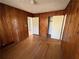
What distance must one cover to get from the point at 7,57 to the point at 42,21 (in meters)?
3.81

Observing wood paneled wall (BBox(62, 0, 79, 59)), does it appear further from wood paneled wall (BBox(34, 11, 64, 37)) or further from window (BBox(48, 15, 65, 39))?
wood paneled wall (BBox(34, 11, 64, 37))

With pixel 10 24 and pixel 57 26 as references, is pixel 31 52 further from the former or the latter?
pixel 57 26

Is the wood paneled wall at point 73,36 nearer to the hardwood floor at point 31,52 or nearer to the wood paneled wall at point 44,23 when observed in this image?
the hardwood floor at point 31,52

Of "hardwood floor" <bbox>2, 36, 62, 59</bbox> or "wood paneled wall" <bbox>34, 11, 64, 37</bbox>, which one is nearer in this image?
"hardwood floor" <bbox>2, 36, 62, 59</bbox>

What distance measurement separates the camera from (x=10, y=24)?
11.5 ft

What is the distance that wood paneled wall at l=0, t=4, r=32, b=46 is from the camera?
3089 mm

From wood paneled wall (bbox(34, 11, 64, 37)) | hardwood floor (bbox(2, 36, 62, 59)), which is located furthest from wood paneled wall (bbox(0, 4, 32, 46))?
wood paneled wall (bbox(34, 11, 64, 37))

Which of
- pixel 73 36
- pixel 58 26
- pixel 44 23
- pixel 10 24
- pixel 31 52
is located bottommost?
pixel 31 52

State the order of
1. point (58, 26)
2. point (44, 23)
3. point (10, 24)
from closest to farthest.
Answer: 1. point (10, 24)
2. point (58, 26)
3. point (44, 23)

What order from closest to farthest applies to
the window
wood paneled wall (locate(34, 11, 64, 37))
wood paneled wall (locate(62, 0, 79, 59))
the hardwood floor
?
wood paneled wall (locate(62, 0, 79, 59)) → the hardwood floor → the window → wood paneled wall (locate(34, 11, 64, 37))

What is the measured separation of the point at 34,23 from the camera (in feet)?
20.8

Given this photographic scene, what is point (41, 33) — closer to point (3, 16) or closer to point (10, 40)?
point (10, 40)

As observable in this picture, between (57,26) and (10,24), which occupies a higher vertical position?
(10,24)

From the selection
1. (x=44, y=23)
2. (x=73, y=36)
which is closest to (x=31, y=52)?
(x=73, y=36)
